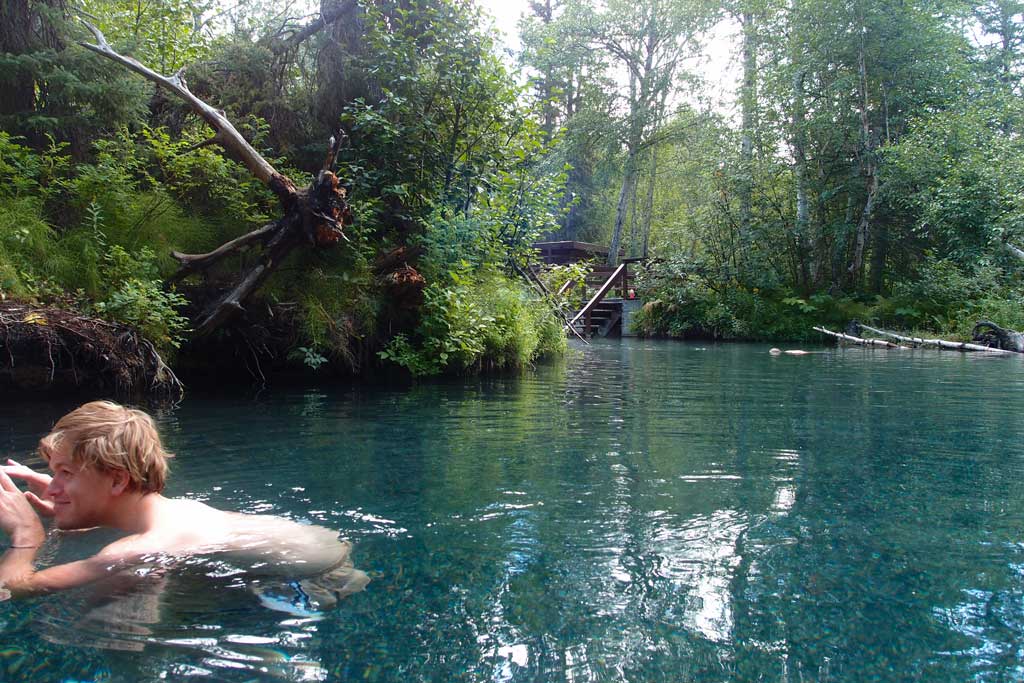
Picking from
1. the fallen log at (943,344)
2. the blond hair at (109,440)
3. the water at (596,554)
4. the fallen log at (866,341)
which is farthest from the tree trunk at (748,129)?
the blond hair at (109,440)

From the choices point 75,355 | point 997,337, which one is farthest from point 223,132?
point 997,337

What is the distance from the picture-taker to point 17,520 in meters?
2.78

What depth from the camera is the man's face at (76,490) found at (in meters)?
2.61

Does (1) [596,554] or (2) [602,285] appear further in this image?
(2) [602,285]

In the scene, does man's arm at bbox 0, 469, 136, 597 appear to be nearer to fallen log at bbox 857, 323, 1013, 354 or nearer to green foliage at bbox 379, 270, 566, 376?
green foliage at bbox 379, 270, 566, 376

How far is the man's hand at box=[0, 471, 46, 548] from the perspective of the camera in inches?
108

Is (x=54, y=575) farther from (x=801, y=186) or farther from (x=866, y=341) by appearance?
(x=801, y=186)

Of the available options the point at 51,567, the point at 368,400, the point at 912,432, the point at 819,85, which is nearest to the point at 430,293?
the point at 368,400

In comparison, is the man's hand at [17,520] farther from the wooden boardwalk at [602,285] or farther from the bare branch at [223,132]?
the wooden boardwalk at [602,285]

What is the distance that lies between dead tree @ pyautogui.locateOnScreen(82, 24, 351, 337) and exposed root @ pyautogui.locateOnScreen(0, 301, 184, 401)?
930mm

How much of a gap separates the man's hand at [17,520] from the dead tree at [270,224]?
208 inches

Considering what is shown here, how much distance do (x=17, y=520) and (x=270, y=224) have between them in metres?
5.88

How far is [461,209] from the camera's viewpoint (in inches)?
420

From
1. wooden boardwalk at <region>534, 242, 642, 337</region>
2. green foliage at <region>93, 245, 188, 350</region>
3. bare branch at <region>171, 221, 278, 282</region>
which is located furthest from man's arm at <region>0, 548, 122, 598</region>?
wooden boardwalk at <region>534, 242, 642, 337</region>
